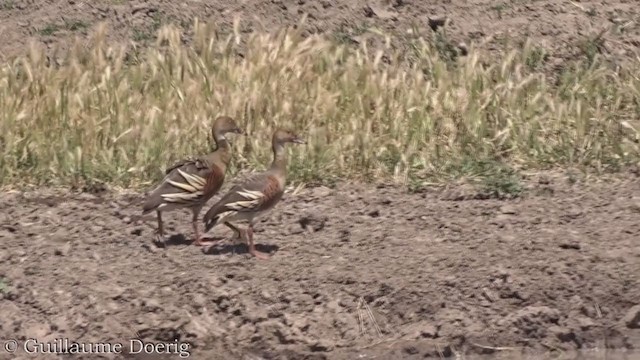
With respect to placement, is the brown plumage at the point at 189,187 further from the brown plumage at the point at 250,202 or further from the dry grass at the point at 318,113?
the dry grass at the point at 318,113

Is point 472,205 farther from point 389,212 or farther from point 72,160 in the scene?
point 72,160

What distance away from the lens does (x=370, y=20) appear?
13781 mm

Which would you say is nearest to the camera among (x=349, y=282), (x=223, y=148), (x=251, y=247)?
(x=349, y=282)

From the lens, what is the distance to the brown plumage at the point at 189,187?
368 inches

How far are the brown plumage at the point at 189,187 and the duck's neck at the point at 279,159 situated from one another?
0.34 m

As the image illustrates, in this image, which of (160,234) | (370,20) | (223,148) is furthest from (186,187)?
(370,20)

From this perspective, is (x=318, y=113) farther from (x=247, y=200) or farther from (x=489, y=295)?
(x=489, y=295)

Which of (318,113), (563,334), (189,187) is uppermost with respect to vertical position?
(189,187)

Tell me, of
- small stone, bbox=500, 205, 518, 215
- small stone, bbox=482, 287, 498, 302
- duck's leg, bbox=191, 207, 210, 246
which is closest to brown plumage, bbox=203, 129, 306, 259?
duck's leg, bbox=191, 207, 210, 246

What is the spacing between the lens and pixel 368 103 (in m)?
11.6

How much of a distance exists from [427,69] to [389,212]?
280 cm

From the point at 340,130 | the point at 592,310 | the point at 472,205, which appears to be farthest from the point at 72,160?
the point at 592,310

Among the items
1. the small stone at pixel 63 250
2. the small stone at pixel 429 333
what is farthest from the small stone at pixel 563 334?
the small stone at pixel 63 250

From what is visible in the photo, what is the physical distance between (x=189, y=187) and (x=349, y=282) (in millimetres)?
1206
